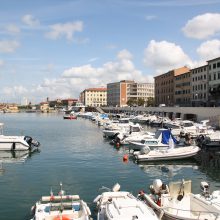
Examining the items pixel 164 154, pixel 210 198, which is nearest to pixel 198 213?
pixel 210 198

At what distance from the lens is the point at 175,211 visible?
23.1 m

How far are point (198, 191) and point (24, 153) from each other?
1236 inches

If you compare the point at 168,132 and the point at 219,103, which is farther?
the point at 219,103

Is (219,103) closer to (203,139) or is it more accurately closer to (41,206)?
(203,139)

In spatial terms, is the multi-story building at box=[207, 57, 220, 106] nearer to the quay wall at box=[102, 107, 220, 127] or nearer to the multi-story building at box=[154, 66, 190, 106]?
the quay wall at box=[102, 107, 220, 127]

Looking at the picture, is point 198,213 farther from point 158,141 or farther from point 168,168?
point 158,141

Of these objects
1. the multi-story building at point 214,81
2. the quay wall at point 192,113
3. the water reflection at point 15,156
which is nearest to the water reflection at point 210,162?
the water reflection at point 15,156

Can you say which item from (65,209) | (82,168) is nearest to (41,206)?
(65,209)

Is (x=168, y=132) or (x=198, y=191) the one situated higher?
(x=168, y=132)

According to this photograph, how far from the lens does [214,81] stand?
415ft

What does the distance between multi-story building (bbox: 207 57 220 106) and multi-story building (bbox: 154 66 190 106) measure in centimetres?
3488

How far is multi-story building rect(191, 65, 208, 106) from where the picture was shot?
13556 cm

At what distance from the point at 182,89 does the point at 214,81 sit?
35988 mm

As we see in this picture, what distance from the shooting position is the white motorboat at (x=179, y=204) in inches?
866
